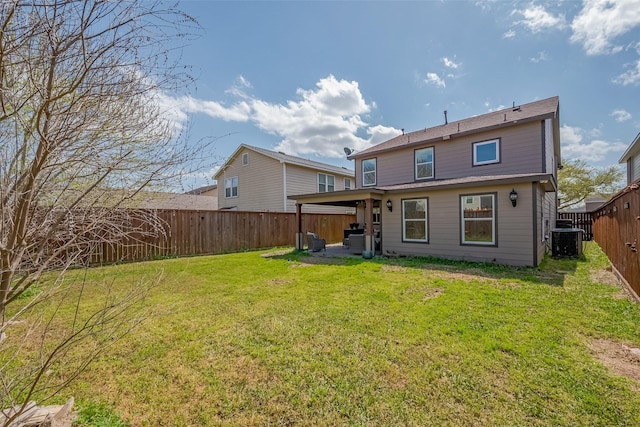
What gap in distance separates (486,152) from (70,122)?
1166 cm

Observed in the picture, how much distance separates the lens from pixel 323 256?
34.0 feet

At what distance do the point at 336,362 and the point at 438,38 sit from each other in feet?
35.8

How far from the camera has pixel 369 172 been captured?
44.9ft

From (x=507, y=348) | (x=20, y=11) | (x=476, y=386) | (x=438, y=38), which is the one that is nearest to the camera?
(x=20, y=11)

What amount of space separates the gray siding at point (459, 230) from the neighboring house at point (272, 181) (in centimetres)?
759

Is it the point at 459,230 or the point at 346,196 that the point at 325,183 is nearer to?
the point at 346,196

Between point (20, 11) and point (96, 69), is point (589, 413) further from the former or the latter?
point (20, 11)

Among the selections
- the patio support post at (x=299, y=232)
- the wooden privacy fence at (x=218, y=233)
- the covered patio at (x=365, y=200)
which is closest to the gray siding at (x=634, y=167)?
the covered patio at (x=365, y=200)

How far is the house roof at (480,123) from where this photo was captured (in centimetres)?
959

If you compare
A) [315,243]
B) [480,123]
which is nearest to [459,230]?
[480,123]

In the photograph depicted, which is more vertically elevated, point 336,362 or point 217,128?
point 217,128

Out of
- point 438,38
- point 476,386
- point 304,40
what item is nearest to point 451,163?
point 438,38

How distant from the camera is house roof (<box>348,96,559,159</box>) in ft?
31.4

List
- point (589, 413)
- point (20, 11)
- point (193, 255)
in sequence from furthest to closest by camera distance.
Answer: point (193, 255), point (589, 413), point (20, 11)
